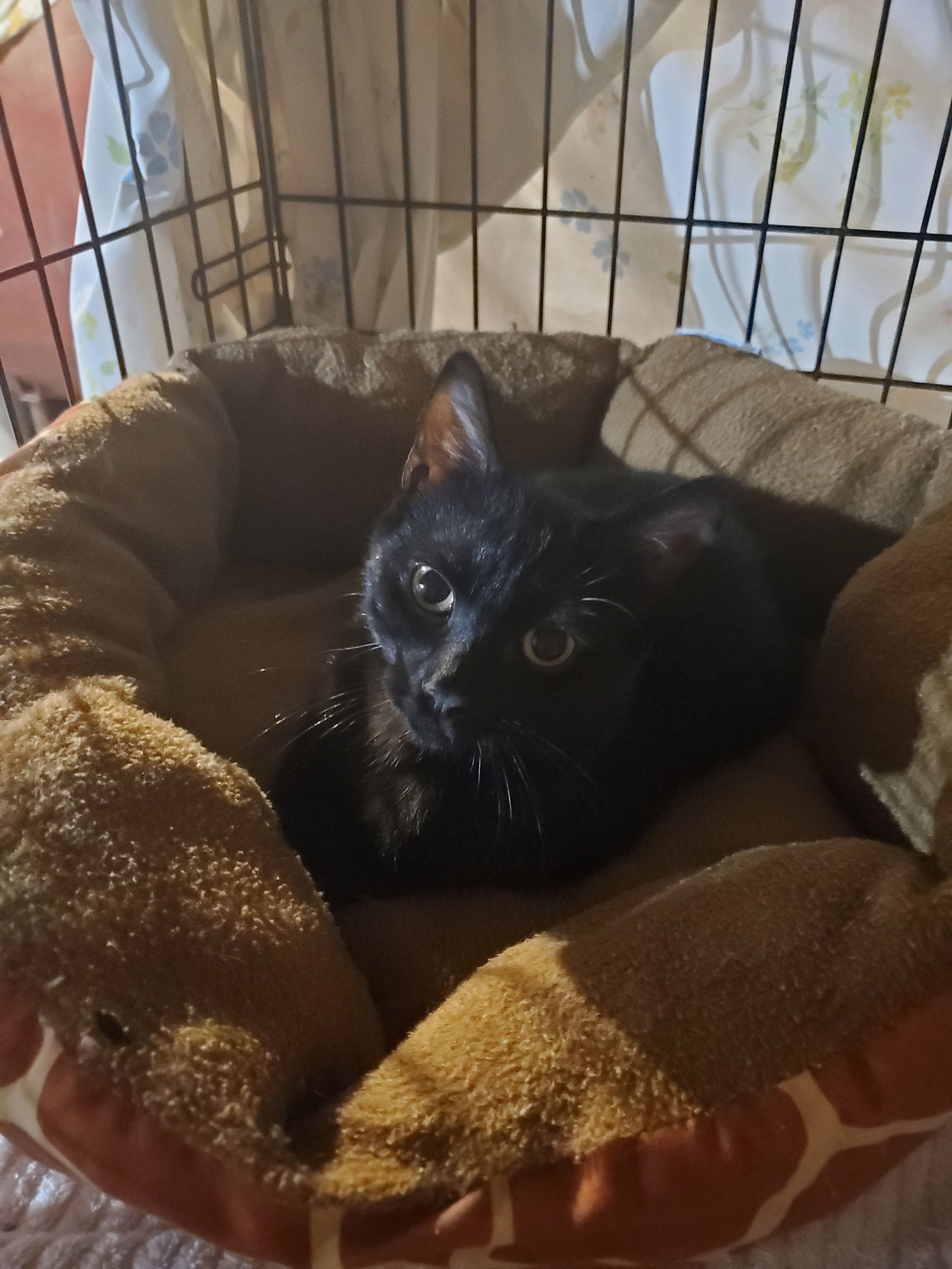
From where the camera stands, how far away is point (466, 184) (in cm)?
171

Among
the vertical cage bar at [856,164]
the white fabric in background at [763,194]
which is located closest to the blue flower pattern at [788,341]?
the white fabric in background at [763,194]

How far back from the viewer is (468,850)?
0.93m

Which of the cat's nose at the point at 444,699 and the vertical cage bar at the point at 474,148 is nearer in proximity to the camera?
the cat's nose at the point at 444,699

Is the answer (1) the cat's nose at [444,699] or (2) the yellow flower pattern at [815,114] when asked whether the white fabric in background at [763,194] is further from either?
(1) the cat's nose at [444,699]

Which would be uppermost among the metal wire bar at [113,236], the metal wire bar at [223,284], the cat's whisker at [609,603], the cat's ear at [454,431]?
the metal wire bar at [113,236]

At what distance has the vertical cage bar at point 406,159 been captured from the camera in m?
1.50

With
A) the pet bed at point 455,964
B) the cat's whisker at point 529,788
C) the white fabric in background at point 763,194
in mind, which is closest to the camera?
the pet bed at point 455,964

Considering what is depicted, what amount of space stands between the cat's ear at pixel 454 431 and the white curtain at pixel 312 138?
677mm

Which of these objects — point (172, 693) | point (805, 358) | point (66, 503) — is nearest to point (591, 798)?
point (172, 693)

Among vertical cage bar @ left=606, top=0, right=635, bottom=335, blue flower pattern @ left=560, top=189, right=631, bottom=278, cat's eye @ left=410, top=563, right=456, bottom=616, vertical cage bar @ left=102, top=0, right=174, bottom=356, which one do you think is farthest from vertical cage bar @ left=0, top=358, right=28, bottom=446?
blue flower pattern @ left=560, top=189, right=631, bottom=278

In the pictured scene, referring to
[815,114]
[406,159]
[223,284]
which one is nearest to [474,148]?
[406,159]

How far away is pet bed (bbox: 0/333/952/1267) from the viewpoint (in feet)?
1.96

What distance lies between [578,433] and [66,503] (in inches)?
28.6

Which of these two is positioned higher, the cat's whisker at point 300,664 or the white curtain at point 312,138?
the white curtain at point 312,138
